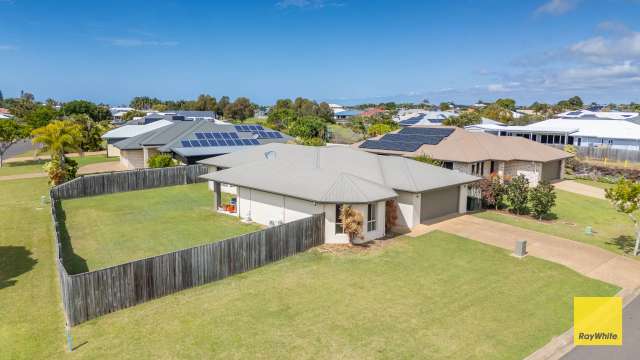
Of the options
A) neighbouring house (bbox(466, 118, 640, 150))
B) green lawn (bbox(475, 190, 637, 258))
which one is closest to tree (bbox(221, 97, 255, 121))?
neighbouring house (bbox(466, 118, 640, 150))

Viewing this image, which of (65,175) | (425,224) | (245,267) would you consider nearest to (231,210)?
(245,267)

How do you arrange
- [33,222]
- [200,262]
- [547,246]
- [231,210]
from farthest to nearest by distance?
[231,210] → [33,222] → [547,246] → [200,262]

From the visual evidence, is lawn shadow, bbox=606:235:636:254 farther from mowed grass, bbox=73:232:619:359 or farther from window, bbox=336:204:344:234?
window, bbox=336:204:344:234

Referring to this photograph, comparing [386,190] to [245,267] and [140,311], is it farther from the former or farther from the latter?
[140,311]

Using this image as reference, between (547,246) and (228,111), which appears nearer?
(547,246)

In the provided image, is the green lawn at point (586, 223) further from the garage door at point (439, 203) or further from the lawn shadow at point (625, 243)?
the garage door at point (439, 203)

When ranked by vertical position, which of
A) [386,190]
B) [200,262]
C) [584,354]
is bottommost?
[584,354]

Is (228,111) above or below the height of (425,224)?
above
